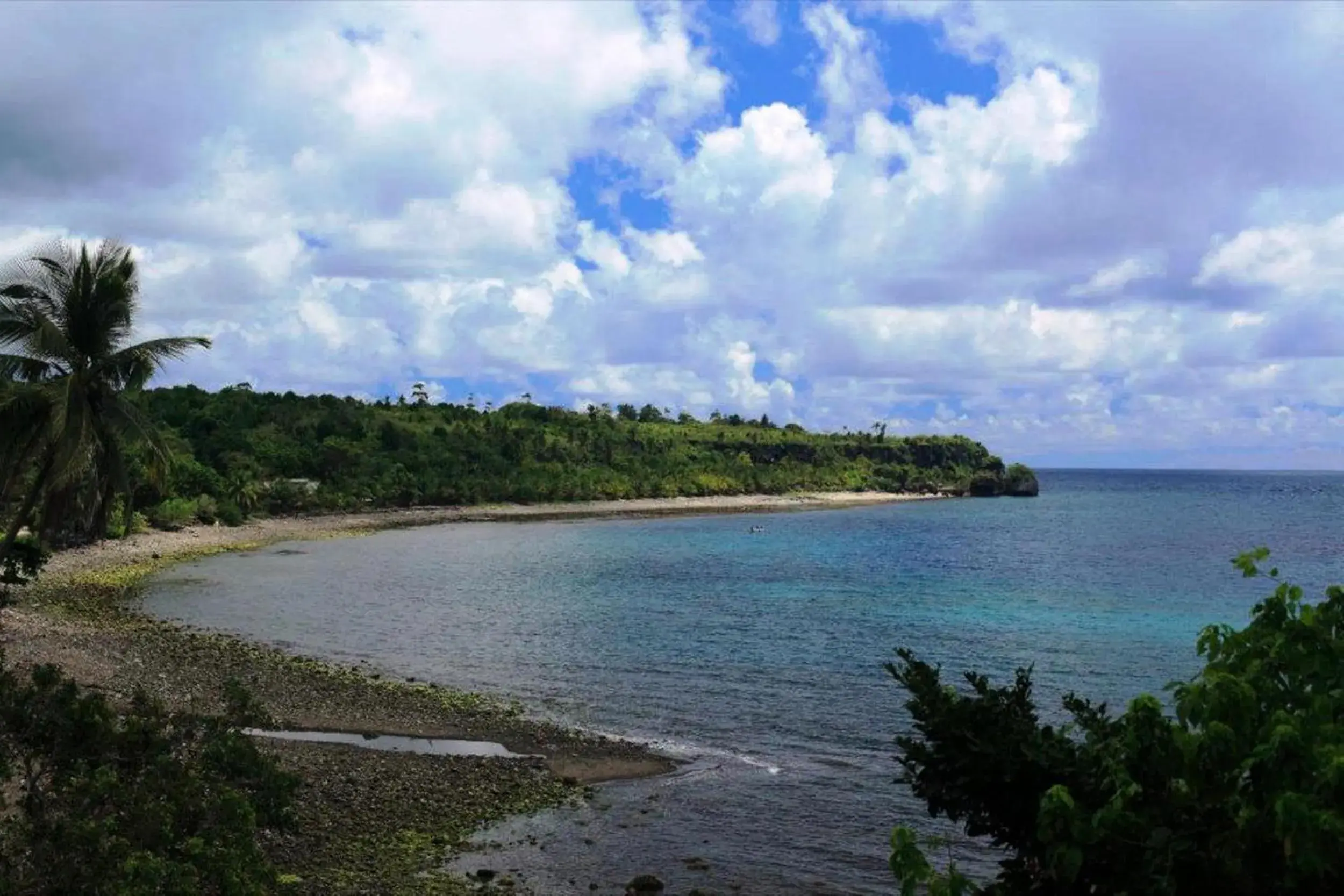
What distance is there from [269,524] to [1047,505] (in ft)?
411

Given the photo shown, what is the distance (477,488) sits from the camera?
13212 cm

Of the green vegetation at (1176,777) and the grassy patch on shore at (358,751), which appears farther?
the grassy patch on shore at (358,751)

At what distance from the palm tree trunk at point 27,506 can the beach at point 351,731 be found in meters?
4.76

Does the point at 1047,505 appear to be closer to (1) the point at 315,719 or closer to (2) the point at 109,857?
(1) the point at 315,719

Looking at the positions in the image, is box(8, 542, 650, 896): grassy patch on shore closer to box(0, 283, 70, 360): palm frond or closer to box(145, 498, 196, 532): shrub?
box(0, 283, 70, 360): palm frond

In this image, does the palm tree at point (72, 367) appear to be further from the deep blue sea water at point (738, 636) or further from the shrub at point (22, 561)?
the deep blue sea water at point (738, 636)

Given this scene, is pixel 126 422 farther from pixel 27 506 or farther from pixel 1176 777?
pixel 1176 777

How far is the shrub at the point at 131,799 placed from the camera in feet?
29.1

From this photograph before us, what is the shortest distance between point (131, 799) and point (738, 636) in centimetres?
3092

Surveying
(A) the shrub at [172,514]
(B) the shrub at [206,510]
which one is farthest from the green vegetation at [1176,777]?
(B) the shrub at [206,510]

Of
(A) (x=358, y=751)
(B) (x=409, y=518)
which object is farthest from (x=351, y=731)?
(B) (x=409, y=518)

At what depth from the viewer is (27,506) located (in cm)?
1989

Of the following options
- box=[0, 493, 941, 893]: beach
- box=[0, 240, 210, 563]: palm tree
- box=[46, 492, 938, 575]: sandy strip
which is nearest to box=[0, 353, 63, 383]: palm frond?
box=[0, 240, 210, 563]: palm tree

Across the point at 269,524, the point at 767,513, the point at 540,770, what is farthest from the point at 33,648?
the point at 767,513
